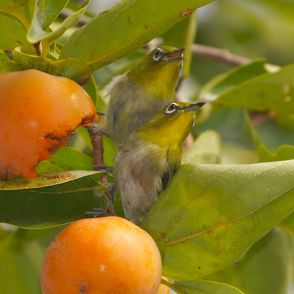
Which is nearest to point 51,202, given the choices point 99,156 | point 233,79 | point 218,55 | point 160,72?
point 99,156

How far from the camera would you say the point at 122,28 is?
6.17ft

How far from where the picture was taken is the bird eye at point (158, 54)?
2.64 meters

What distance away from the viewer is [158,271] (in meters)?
1.67

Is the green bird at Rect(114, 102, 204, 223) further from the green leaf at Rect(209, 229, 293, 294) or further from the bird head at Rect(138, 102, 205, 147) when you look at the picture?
the green leaf at Rect(209, 229, 293, 294)

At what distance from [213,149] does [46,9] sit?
931mm

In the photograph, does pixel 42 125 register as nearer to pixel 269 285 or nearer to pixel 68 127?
pixel 68 127

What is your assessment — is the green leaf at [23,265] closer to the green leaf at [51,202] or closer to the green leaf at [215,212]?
the green leaf at [51,202]

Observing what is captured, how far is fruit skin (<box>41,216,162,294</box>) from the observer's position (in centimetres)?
158

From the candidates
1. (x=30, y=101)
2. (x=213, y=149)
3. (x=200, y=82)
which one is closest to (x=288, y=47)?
(x=200, y=82)

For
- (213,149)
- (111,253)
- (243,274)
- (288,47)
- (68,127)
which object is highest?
(68,127)

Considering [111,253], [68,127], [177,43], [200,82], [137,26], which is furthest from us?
[200,82]

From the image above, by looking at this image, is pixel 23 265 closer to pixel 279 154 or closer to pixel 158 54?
pixel 158 54

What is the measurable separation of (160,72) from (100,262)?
3.73 feet

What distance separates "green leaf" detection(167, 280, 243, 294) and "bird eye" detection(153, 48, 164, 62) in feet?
3.11
